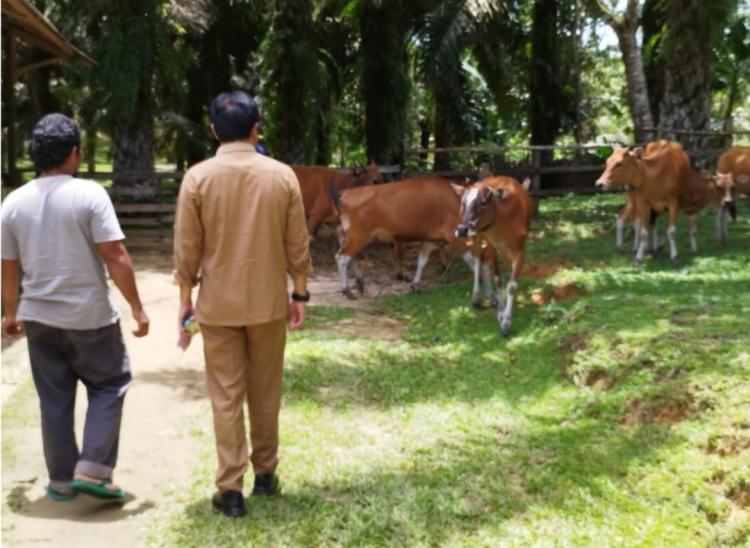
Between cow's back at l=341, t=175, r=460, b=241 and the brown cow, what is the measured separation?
1.73 m

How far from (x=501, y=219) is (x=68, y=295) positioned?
5268mm

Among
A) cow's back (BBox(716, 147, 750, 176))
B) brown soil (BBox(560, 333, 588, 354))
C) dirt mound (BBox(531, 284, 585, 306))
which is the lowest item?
brown soil (BBox(560, 333, 588, 354))

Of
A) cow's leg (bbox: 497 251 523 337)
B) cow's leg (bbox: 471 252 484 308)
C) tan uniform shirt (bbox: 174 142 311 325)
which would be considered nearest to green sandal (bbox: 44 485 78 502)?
tan uniform shirt (bbox: 174 142 311 325)

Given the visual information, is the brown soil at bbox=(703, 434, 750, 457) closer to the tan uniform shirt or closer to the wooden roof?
the tan uniform shirt

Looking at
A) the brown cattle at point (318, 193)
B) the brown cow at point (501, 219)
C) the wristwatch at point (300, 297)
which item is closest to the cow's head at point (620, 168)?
the brown cow at point (501, 219)

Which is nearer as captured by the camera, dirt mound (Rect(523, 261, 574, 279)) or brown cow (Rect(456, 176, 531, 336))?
brown cow (Rect(456, 176, 531, 336))

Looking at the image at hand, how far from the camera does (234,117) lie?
14.4ft

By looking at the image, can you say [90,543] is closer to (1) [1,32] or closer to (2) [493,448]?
(2) [493,448]

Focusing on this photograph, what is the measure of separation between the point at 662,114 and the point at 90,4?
10.5 meters

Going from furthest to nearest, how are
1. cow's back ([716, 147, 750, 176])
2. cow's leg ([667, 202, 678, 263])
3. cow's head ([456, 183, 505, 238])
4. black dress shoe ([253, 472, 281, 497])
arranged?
cow's back ([716, 147, 750, 176]) < cow's leg ([667, 202, 678, 263]) < cow's head ([456, 183, 505, 238]) < black dress shoe ([253, 472, 281, 497])

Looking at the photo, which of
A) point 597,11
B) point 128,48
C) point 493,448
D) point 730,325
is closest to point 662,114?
point 597,11

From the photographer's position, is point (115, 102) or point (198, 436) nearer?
point (198, 436)

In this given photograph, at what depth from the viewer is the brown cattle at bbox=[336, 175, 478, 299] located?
437 inches

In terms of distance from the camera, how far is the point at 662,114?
57.3ft
